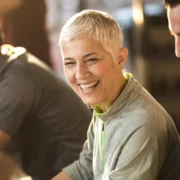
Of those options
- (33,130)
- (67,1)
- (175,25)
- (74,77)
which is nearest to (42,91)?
(33,130)

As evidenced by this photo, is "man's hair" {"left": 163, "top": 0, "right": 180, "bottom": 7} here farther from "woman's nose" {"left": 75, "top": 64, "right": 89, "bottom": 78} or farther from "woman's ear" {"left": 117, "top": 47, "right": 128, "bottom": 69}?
"woman's nose" {"left": 75, "top": 64, "right": 89, "bottom": 78}

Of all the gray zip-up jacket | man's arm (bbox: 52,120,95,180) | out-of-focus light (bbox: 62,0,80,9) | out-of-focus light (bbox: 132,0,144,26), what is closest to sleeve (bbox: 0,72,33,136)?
man's arm (bbox: 52,120,95,180)

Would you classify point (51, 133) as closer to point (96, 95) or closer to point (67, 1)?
point (96, 95)

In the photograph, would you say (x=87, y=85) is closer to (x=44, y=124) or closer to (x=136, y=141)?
(x=136, y=141)

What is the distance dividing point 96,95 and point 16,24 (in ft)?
6.45

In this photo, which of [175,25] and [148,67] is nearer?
[175,25]

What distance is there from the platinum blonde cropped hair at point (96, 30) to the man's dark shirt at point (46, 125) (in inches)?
21.8

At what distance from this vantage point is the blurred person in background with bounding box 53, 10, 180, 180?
4.10ft

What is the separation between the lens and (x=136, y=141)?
125 centimetres

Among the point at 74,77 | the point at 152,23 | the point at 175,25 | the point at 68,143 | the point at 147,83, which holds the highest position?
the point at 175,25

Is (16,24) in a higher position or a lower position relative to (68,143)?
higher

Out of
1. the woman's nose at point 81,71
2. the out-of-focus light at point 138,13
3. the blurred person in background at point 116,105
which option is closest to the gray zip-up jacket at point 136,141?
the blurred person in background at point 116,105

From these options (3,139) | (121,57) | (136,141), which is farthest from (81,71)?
(3,139)

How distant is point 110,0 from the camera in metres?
3.22
